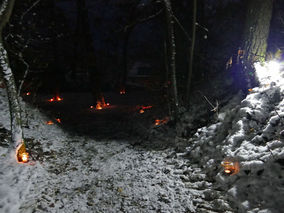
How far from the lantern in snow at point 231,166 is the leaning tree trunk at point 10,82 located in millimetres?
6553

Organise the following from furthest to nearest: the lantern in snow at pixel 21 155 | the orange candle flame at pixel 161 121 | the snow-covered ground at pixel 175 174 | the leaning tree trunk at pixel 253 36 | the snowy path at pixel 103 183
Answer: the orange candle flame at pixel 161 121, the leaning tree trunk at pixel 253 36, the lantern in snow at pixel 21 155, the snowy path at pixel 103 183, the snow-covered ground at pixel 175 174

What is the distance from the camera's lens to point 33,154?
717 cm

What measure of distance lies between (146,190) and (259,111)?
416 centimetres

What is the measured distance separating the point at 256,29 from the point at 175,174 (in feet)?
21.4

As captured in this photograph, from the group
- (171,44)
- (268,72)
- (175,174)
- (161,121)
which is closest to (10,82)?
(175,174)

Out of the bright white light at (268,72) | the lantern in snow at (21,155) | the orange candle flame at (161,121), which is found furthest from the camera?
the orange candle flame at (161,121)

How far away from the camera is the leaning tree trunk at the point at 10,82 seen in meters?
6.04

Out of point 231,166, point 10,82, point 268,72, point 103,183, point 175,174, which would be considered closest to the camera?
point 231,166

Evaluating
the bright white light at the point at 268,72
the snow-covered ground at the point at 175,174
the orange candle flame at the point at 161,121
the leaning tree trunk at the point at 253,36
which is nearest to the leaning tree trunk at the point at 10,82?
the snow-covered ground at the point at 175,174

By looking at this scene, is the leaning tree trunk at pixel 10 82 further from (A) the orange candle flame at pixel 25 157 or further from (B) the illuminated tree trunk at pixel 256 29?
(B) the illuminated tree trunk at pixel 256 29

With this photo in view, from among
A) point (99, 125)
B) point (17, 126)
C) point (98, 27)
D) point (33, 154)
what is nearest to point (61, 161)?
point (33, 154)

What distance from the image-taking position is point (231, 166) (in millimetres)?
5156

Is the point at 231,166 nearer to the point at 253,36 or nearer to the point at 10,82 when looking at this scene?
the point at 253,36

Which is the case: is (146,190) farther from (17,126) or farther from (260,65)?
(260,65)
